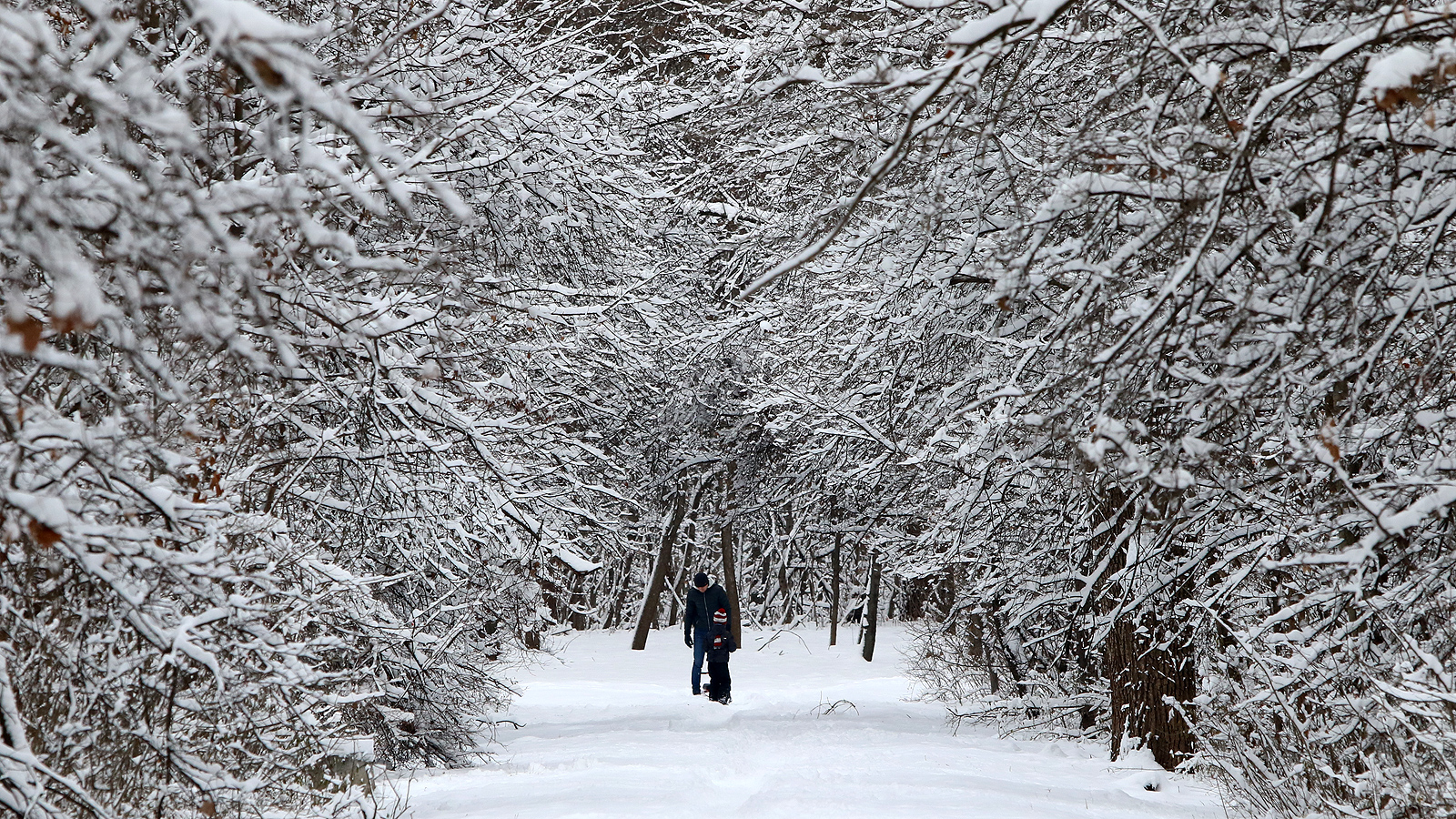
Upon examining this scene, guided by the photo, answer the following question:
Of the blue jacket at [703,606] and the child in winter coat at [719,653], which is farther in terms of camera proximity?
the blue jacket at [703,606]

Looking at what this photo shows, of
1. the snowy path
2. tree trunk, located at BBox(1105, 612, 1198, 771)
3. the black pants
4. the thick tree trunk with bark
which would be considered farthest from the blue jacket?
the thick tree trunk with bark

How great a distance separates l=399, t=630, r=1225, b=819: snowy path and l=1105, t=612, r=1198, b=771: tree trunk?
0.98 ft

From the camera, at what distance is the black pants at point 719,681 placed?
14.8 m

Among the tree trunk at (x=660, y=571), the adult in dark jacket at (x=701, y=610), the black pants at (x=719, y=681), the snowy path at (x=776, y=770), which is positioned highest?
the tree trunk at (x=660, y=571)

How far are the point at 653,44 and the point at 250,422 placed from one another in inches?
391

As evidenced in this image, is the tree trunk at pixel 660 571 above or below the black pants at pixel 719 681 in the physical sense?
above

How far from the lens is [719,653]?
577 inches

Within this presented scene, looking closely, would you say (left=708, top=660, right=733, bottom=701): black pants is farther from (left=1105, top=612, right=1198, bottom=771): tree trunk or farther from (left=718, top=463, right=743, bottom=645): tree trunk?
(left=718, top=463, right=743, bottom=645): tree trunk

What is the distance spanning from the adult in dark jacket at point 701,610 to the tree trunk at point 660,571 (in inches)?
355

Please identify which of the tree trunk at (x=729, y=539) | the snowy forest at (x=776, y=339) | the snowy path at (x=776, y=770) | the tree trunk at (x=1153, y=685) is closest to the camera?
the snowy forest at (x=776, y=339)

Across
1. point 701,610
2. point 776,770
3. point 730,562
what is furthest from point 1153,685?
point 730,562

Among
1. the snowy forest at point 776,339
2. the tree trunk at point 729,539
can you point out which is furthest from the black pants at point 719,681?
the tree trunk at point 729,539

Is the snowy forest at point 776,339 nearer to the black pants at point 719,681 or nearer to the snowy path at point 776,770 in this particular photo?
the snowy path at point 776,770

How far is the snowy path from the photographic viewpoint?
6902 millimetres
